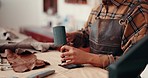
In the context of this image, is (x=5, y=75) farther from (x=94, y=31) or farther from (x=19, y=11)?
(x=19, y=11)

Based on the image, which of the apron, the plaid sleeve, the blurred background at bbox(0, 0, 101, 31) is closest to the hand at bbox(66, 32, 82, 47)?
the apron

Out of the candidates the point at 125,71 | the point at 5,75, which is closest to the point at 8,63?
the point at 5,75

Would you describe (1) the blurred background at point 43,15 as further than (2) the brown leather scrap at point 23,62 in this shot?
Yes

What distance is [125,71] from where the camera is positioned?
571mm

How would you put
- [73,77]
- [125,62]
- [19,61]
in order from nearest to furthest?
[125,62] < [73,77] < [19,61]

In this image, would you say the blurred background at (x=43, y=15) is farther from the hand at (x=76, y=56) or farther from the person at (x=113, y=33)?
the hand at (x=76, y=56)

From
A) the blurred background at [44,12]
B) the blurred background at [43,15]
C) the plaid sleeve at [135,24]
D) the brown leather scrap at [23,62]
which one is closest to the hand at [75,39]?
the brown leather scrap at [23,62]

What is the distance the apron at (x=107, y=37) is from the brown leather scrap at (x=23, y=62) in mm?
333

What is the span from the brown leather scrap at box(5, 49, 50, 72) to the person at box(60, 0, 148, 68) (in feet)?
0.46

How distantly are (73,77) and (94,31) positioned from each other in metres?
0.44

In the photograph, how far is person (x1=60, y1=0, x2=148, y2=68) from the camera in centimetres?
114

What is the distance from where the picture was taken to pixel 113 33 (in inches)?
49.1

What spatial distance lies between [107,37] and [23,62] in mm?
490

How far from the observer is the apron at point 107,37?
4.08 ft
